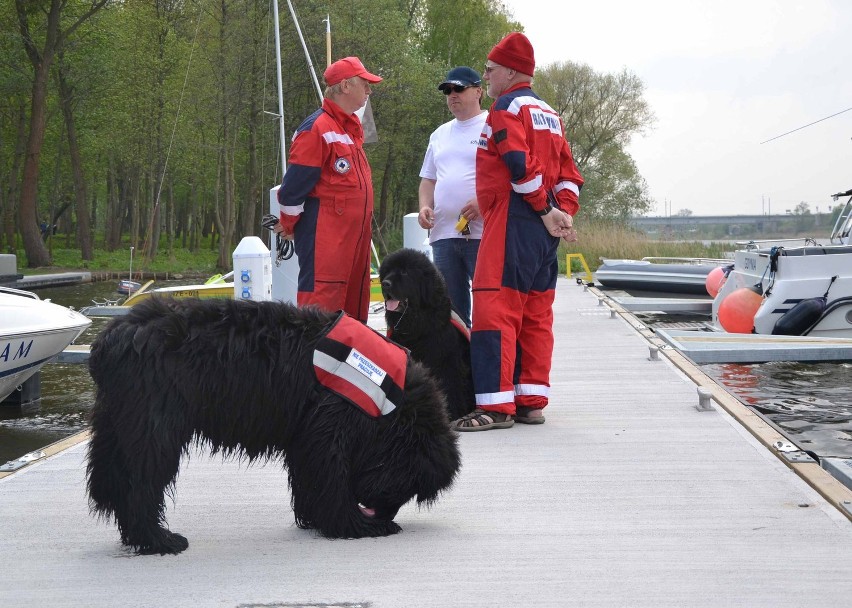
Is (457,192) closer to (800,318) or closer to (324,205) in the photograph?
(324,205)

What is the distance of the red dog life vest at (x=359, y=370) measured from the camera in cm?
325

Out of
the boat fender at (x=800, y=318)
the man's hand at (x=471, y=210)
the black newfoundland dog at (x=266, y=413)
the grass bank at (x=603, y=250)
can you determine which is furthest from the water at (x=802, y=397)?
the grass bank at (x=603, y=250)

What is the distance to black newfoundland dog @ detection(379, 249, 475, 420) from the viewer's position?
5.02 m

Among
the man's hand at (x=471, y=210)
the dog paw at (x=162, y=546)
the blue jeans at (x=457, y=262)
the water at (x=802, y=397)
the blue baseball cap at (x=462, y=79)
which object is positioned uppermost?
the blue baseball cap at (x=462, y=79)

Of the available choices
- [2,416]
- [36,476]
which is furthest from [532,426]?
[2,416]

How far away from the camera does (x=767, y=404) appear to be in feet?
24.5

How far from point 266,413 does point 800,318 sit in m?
9.37

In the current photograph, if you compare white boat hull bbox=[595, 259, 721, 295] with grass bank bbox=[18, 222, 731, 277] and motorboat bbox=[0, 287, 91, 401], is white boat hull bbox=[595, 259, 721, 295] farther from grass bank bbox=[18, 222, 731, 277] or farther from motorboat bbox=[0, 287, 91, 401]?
motorboat bbox=[0, 287, 91, 401]

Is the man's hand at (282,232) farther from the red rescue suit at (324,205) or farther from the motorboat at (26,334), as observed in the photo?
the motorboat at (26,334)

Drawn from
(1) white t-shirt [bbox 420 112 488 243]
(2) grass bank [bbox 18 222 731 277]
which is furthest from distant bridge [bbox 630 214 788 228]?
(1) white t-shirt [bbox 420 112 488 243]

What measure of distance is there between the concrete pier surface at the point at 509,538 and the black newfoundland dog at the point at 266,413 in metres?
0.15

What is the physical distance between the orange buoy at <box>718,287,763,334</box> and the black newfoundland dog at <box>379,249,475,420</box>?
7452 millimetres

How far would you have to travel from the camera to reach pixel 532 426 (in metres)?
5.33

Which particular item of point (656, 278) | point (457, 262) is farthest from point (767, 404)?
point (656, 278)
